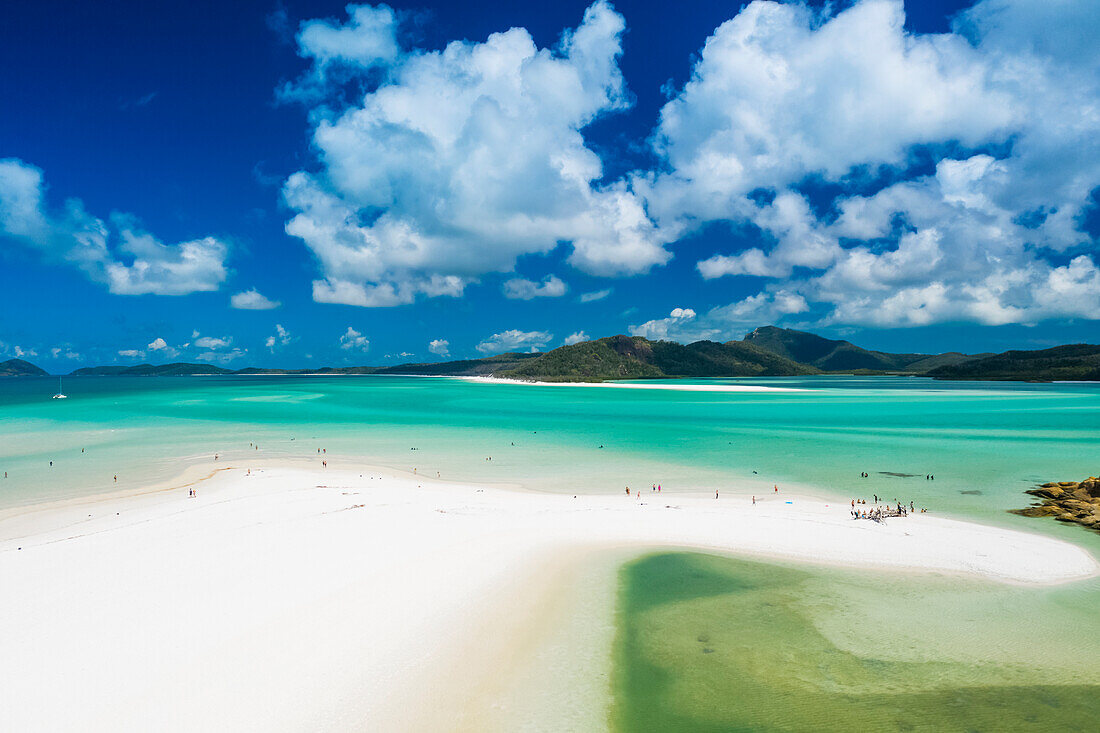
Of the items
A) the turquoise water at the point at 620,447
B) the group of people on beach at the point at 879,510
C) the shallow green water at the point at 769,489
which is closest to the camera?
the shallow green water at the point at 769,489

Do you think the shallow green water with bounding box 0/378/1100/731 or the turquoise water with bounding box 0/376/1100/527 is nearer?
the shallow green water with bounding box 0/378/1100/731

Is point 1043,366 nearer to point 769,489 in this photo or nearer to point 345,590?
point 769,489

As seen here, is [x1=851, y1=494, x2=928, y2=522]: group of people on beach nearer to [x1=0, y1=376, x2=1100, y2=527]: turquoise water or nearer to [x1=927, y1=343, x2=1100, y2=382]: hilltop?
[x1=0, y1=376, x2=1100, y2=527]: turquoise water

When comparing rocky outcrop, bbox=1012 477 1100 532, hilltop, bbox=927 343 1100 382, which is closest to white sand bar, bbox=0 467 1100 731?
rocky outcrop, bbox=1012 477 1100 532

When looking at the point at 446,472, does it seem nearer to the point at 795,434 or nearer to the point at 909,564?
the point at 909,564

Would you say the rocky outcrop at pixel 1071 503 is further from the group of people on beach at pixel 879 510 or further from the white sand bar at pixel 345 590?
Result: the group of people on beach at pixel 879 510

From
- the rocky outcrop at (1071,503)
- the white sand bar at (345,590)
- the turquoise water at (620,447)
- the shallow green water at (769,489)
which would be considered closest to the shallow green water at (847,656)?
the shallow green water at (769,489)
